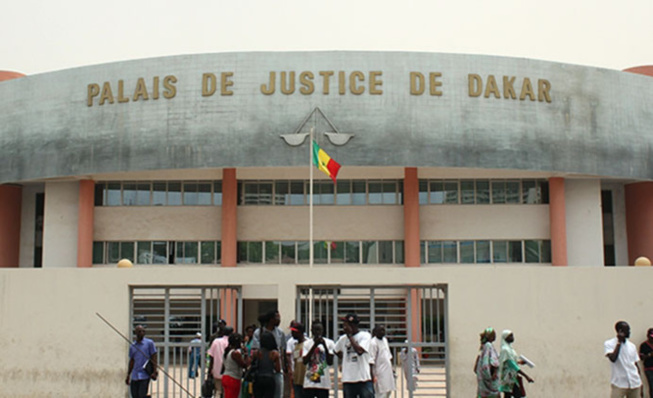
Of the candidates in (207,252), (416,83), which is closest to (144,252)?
(207,252)

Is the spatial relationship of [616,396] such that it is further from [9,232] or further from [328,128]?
[9,232]

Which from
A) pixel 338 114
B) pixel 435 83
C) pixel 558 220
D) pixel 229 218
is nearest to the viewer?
pixel 338 114

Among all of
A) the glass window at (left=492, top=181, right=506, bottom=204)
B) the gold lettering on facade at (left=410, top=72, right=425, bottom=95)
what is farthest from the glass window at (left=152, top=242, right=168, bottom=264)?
the glass window at (left=492, top=181, right=506, bottom=204)

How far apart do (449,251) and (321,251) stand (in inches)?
200

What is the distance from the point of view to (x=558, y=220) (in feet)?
101

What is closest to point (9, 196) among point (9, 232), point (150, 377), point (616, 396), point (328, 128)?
point (9, 232)

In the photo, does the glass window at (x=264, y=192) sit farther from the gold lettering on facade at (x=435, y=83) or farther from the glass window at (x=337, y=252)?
the gold lettering on facade at (x=435, y=83)

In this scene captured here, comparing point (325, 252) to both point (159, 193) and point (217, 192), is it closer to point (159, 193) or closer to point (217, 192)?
point (217, 192)

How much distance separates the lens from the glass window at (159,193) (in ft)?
105

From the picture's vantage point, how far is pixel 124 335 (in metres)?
14.9

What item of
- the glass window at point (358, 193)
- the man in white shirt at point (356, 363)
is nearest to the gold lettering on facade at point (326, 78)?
the glass window at point (358, 193)

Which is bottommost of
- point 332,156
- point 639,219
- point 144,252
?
point 144,252

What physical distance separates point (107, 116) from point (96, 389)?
16.3m

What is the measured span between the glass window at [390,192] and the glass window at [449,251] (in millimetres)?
2613
